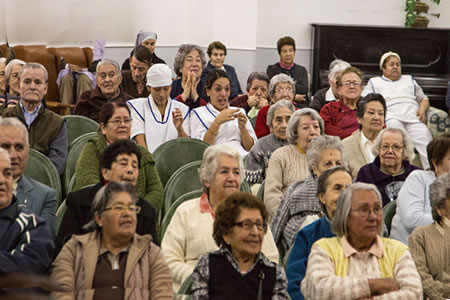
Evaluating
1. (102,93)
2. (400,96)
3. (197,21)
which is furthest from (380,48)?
(102,93)

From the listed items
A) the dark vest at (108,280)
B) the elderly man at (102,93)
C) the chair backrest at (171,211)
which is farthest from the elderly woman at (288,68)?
the dark vest at (108,280)

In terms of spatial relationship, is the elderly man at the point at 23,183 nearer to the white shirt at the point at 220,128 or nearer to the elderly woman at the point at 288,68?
the white shirt at the point at 220,128

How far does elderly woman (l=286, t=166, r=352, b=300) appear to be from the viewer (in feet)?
11.2

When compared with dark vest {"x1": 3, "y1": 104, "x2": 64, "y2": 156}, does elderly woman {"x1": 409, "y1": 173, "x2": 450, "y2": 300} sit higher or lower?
lower

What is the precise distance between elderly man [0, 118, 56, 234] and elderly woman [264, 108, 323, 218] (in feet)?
3.95

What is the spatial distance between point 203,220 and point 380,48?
22.4 feet

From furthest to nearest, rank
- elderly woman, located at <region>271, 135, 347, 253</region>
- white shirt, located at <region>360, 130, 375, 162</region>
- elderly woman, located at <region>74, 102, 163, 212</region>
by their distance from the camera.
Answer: white shirt, located at <region>360, 130, 375, 162</region> → elderly woman, located at <region>74, 102, 163, 212</region> → elderly woman, located at <region>271, 135, 347, 253</region>

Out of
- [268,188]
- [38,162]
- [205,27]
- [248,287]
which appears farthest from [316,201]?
[205,27]

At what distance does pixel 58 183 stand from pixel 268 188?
107 centimetres

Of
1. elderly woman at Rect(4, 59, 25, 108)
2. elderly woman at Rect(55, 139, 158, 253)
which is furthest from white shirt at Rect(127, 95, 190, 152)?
elderly woman at Rect(55, 139, 158, 253)

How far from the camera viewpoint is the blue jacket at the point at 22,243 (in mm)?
3006

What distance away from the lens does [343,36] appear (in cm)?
985

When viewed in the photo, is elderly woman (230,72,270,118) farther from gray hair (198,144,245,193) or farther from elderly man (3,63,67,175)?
gray hair (198,144,245,193)

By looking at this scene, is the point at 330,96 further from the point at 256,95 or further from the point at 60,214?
the point at 60,214
